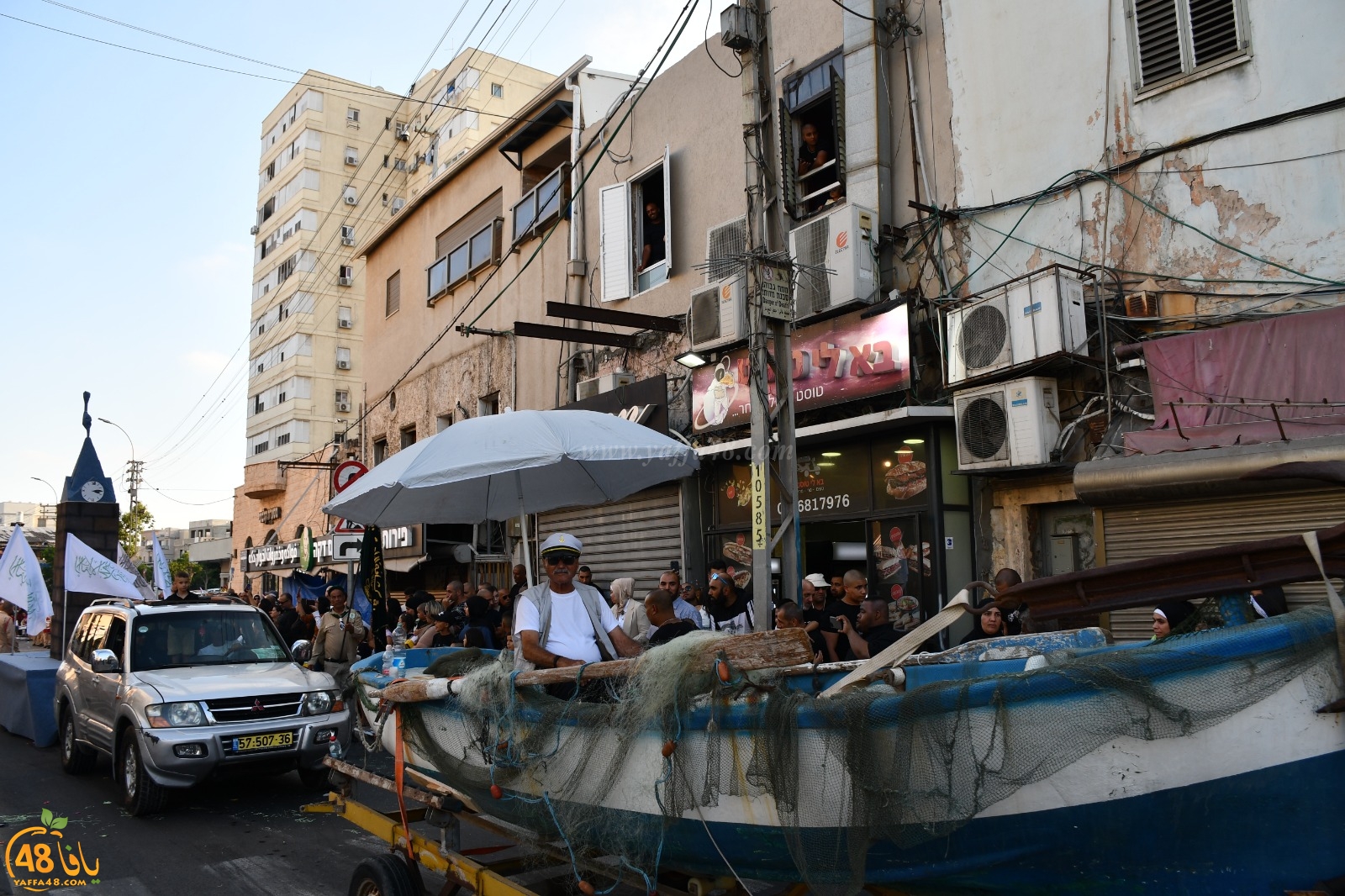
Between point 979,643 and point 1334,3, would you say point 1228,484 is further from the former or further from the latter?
point 979,643

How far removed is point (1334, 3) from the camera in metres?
8.05

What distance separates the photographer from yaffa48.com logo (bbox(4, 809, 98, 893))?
6539mm

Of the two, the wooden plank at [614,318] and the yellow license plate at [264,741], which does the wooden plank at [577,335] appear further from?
the yellow license plate at [264,741]

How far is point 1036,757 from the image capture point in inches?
118

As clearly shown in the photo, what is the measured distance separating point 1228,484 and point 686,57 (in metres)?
10.5

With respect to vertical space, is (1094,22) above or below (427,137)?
below

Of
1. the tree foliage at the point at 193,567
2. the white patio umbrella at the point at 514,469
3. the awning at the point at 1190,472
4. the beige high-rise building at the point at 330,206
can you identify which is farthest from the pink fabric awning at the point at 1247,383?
the tree foliage at the point at 193,567

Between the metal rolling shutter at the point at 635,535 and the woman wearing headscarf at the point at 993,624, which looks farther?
the metal rolling shutter at the point at 635,535

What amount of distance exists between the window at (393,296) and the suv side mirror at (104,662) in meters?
17.6

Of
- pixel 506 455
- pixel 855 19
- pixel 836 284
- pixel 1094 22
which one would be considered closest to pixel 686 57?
pixel 855 19

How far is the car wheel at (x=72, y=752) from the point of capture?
33.1 feet

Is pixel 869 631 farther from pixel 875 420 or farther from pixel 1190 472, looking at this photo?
pixel 875 420

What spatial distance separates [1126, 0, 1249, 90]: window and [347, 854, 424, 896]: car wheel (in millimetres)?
9012

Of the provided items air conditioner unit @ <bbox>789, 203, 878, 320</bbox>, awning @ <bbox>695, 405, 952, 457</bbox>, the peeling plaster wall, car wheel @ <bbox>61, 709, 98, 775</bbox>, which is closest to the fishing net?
awning @ <bbox>695, 405, 952, 457</bbox>
